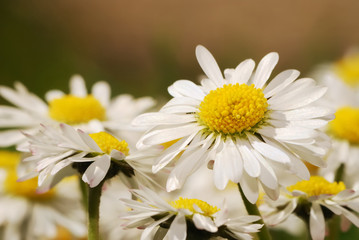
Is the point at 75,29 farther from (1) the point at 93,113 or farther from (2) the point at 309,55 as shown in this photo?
(1) the point at 93,113

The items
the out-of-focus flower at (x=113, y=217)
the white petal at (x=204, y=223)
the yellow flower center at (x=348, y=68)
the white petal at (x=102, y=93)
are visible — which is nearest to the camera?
the white petal at (x=204, y=223)

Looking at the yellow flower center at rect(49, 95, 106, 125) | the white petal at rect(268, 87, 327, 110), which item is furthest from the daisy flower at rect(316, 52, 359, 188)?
the yellow flower center at rect(49, 95, 106, 125)

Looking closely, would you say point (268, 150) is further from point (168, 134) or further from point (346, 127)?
point (346, 127)

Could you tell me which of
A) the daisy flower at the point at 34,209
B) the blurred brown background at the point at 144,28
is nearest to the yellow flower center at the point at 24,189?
the daisy flower at the point at 34,209

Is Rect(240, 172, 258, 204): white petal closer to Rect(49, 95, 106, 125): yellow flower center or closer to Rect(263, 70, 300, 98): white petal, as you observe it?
Rect(263, 70, 300, 98): white petal

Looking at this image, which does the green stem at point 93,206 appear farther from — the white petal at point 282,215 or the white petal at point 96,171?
the white petal at point 282,215
